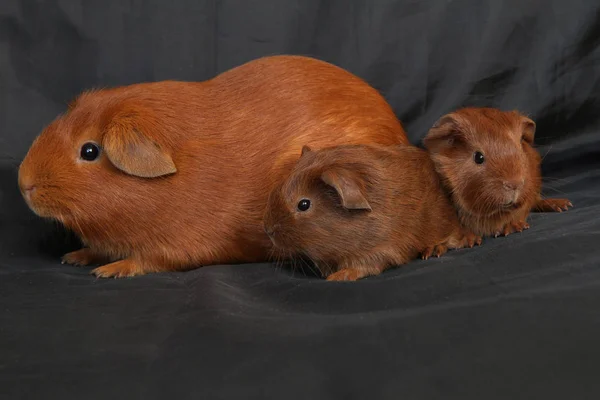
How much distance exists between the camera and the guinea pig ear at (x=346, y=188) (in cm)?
211

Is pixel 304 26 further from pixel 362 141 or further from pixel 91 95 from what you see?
pixel 91 95

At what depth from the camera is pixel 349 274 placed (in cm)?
218

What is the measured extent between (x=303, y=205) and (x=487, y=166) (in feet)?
1.98

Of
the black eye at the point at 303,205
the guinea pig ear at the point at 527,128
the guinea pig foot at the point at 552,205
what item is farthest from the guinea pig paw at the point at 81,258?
the guinea pig foot at the point at 552,205

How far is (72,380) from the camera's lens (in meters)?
1.51

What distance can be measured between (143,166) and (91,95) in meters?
0.35

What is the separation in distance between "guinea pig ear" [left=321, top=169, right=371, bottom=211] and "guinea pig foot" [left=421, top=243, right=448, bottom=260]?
0.30 meters

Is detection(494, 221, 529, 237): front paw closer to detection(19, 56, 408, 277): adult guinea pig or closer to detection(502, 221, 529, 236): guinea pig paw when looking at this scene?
detection(502, 221, 529, 236): guinea pig paw

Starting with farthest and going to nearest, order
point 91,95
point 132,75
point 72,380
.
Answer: point 132,75, point 91,95, point 72,380

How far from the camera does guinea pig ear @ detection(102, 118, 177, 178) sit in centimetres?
218

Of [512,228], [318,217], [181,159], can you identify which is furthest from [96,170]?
[512,228]

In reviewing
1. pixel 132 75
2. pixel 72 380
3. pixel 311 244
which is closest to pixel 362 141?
pixel 311 244

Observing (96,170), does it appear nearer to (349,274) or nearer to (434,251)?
(349,274)

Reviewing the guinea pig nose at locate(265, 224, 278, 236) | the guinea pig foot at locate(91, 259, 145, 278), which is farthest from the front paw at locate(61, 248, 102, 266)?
the guinea pig nose at locate(265, 224, 278, 236)
